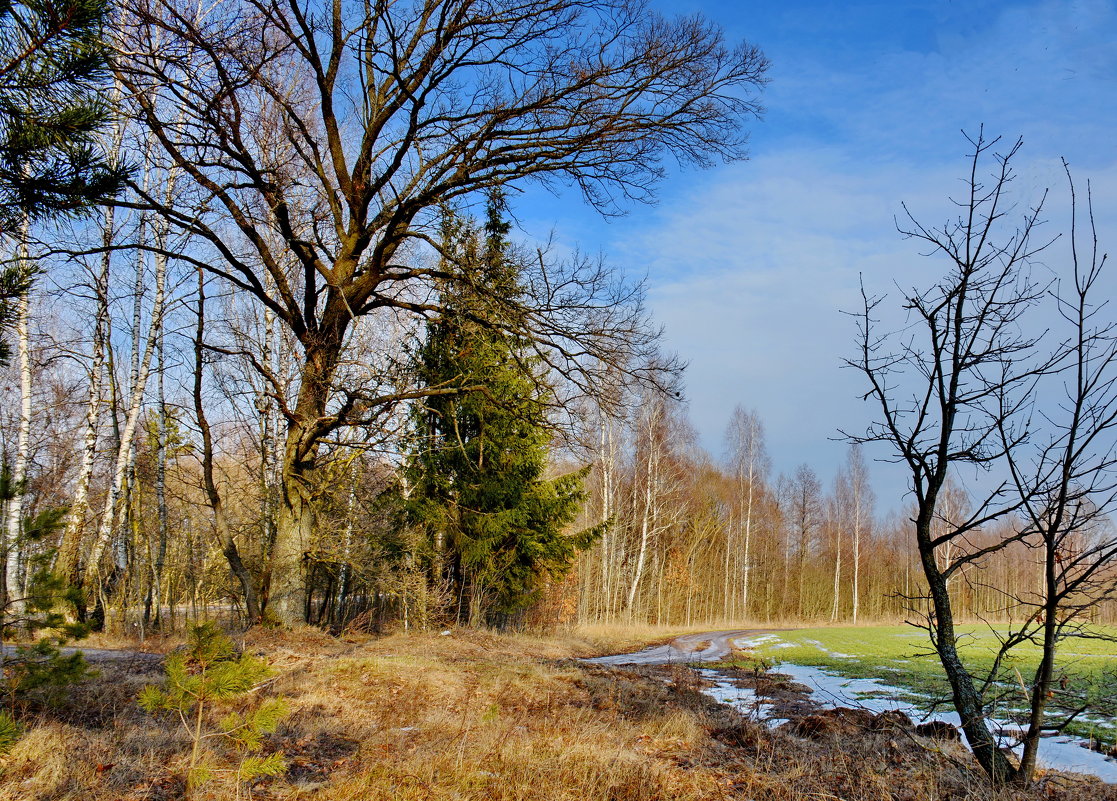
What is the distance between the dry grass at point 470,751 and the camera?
4180mm

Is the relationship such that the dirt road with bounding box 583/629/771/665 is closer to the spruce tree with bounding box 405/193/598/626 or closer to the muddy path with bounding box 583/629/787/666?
the muddy path with bounding box 583/629/787/666

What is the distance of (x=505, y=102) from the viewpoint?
395 inches

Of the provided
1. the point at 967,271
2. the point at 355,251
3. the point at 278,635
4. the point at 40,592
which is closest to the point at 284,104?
the point at 355,251

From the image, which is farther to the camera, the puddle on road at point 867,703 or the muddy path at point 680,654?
the muddy path at point 680,654

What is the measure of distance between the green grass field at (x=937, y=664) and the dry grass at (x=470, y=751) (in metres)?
0.97

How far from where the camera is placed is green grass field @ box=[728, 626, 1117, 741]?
5523mm

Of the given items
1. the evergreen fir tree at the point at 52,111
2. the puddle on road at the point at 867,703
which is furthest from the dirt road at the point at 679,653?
the evergreen fir tree at the point at 52,111

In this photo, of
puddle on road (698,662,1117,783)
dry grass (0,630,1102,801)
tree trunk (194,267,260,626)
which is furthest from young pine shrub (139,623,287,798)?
Answer: tree trunk (194,267,260,626)

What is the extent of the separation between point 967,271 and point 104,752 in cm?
668

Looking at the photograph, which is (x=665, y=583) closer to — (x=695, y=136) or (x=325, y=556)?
(x=325, y=556)

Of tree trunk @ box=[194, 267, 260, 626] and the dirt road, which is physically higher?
tree trunk @ box=[194, 267, 260, 626]

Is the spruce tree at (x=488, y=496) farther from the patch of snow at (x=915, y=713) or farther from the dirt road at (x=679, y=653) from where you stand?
the patch of snow at (x=915, y=713)

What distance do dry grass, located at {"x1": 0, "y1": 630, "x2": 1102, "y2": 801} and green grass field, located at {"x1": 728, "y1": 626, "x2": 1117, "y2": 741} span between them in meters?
0.97

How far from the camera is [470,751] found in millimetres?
5020
